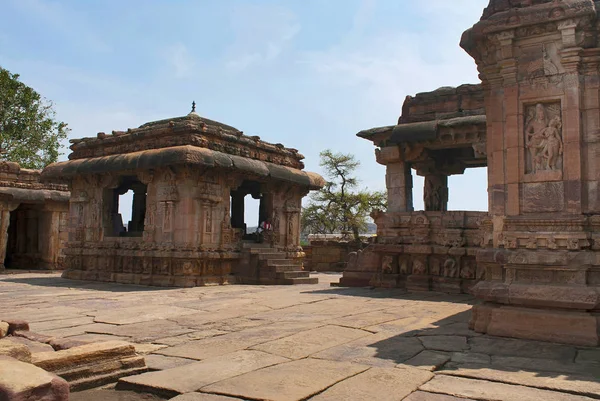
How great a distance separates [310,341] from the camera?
5594 mm

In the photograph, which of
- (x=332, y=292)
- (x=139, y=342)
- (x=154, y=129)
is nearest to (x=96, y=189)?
(x=154, y=129)

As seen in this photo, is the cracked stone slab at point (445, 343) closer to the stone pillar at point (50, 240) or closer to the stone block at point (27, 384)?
the stone block at point (27, 384)

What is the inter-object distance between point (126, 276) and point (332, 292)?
564 centimetres

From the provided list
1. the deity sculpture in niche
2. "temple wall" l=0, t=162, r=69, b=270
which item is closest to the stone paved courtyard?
the deity sculpture in niche

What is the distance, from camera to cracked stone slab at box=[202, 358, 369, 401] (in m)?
3.70

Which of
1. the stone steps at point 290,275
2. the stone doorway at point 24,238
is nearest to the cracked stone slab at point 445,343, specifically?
the stone steps at point 290,275

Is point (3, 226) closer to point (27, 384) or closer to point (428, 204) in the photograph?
point (428, 204)

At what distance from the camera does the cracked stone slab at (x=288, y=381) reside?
3.70m

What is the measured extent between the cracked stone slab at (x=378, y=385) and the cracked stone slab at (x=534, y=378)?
0.97 ft

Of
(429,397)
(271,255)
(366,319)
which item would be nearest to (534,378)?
(429,397)

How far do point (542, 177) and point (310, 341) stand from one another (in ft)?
10.2

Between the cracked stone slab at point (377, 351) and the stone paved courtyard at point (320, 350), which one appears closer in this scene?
the stone paved courtyard at point (320, 350)

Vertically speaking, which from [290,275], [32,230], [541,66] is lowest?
[290,275]

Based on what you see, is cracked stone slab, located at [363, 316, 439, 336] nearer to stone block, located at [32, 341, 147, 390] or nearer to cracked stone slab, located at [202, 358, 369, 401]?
cracked stone slab, located at [202, 358, 369, 401]
